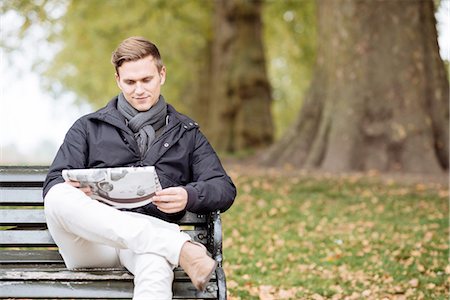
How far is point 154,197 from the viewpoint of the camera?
4.14 m

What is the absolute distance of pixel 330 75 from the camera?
526 inches

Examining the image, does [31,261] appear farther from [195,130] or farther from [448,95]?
[448,95]

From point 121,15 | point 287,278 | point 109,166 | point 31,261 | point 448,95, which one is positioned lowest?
point 287,278

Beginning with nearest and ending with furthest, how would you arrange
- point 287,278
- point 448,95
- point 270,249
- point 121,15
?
1. point 287,278
2. point 270,249
3. point 448,95
4. point 121,15

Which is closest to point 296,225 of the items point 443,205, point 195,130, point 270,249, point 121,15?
point 270,249

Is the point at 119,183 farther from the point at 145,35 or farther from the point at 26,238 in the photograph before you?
the point at 145,35

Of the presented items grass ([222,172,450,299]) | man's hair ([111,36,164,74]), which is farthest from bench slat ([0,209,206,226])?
grass ([222,172,450,299])

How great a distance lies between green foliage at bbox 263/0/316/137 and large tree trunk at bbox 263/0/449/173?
774 centimetres

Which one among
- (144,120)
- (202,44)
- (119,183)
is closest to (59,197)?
(119,183)

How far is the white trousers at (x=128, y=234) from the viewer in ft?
12.6

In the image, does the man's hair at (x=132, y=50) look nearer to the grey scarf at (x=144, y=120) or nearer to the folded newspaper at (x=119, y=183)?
the grey scarf at (x=144, y=120)

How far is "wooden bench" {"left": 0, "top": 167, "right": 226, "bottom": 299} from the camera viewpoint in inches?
157

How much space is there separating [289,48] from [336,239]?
18.3m

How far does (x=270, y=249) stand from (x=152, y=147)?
3.64 metres
